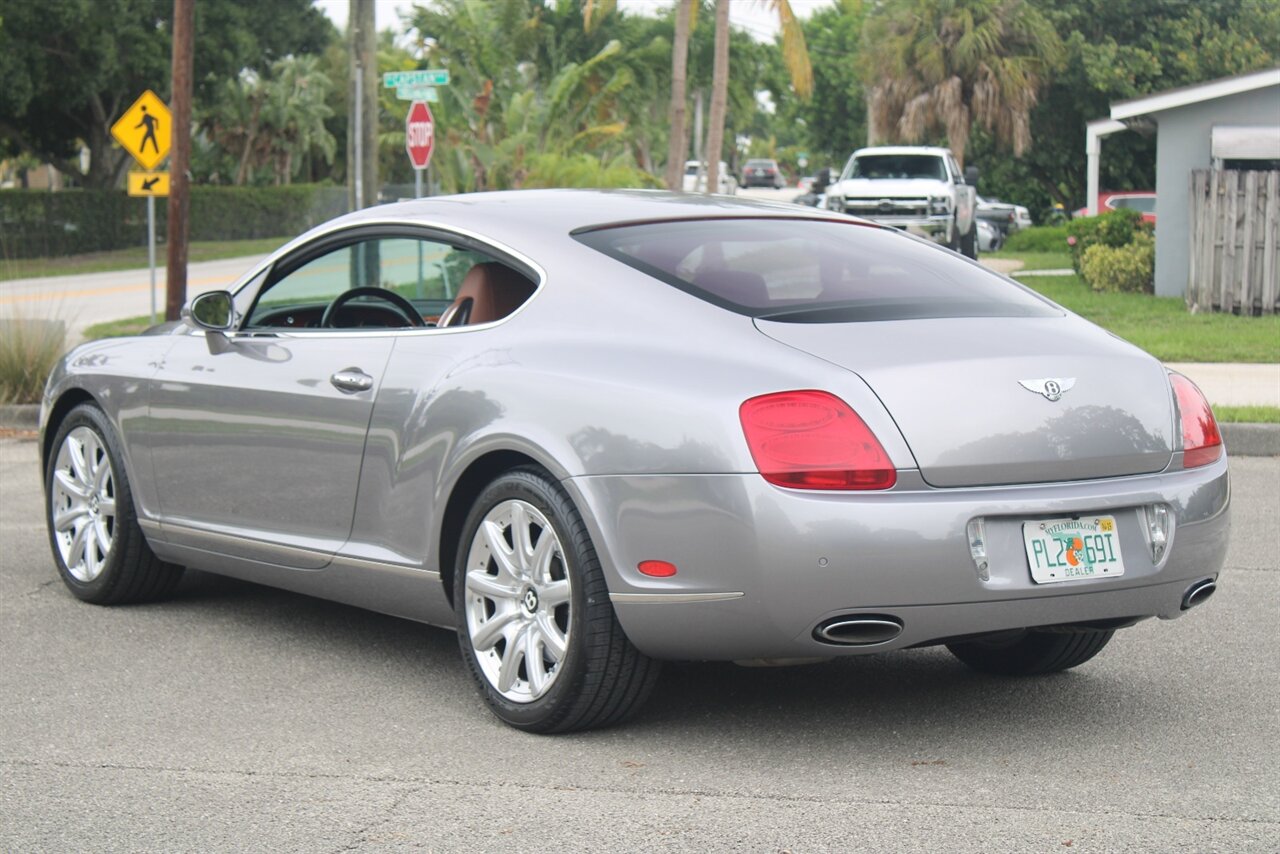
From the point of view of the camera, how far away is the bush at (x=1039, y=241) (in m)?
40.3

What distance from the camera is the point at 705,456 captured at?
4.52 meters

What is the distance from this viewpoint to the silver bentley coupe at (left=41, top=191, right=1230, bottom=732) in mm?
4488

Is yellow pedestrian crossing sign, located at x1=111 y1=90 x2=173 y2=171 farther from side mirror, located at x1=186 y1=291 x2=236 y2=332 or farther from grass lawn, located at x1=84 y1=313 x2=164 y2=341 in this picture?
side mirror, located at x1=186 y1=291 x2=236 y2=332

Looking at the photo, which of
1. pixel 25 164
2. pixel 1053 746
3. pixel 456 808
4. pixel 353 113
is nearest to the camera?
pixel 456 808

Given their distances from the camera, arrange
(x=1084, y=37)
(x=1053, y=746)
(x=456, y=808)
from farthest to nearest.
Answer: (x=1084, y=37)
(x=1053, y=746)
(x=456, y=808)

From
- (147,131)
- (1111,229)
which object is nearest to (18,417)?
(147,131)

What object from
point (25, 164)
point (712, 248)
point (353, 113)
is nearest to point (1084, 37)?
point (353, 113)

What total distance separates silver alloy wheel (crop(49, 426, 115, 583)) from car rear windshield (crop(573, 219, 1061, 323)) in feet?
8.20

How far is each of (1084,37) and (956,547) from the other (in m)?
48.8

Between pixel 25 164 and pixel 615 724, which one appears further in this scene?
pixel 25 164

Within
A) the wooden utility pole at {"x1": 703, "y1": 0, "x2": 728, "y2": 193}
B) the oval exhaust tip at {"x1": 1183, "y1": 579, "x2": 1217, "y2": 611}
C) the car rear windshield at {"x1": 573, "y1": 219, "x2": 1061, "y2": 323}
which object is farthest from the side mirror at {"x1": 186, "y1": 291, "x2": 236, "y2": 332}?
the wooden utility pole at {"x1": 703, "y1": 0, "x2": 728, "y2": 193}

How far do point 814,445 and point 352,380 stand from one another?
1.75 metres

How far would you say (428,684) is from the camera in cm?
565

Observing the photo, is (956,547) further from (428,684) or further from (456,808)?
(428,684)
